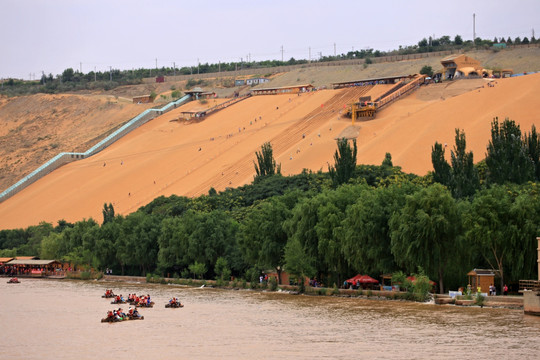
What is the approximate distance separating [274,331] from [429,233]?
1142cm

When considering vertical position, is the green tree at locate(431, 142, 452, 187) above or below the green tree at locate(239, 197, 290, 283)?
above

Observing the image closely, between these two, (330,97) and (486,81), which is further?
(330,97)

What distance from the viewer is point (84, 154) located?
117312mm

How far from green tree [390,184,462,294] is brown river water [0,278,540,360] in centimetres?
256

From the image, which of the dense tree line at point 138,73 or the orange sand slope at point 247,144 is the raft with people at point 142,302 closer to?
the orange sand slope at point 247,144

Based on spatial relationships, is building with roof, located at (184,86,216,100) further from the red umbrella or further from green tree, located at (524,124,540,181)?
the red umbrella

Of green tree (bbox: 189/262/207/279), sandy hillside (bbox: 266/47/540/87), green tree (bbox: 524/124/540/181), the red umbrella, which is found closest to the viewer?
the red umbrella

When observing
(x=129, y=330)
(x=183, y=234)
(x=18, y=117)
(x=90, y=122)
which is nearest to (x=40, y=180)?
(x=90, y=122)

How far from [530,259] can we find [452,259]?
4282 millimetres

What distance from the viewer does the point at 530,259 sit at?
40.8m

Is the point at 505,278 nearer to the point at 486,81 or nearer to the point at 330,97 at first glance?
the point at 486,81

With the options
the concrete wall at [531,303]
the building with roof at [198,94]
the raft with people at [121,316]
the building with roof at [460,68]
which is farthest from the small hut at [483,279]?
the building with roof at [198,94]

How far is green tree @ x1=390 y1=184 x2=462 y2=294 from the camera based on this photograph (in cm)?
4350

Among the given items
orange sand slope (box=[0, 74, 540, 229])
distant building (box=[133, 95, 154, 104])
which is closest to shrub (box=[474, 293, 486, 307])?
orange sand slope (box=[0, 74, 540, 229])
